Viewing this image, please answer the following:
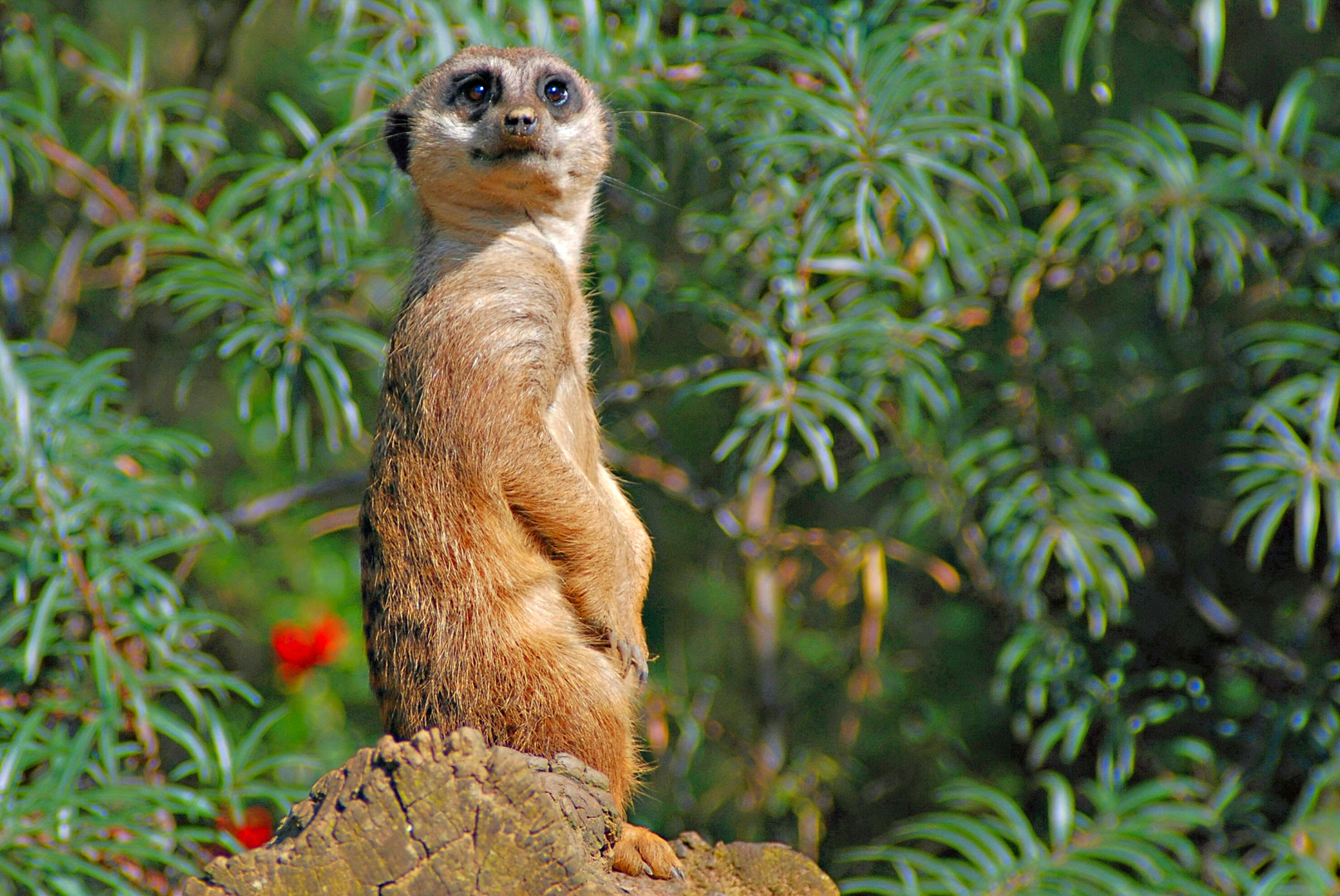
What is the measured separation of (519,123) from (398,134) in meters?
0.52

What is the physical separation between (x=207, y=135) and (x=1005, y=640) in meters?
3.19

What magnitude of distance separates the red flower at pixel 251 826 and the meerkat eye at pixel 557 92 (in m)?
1.94

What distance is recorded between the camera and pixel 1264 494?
3141mm

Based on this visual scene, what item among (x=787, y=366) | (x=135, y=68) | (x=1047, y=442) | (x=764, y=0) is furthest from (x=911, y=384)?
(x=135, y=68)

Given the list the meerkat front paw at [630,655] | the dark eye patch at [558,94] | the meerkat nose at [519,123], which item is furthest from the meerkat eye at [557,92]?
the meerkat front paw at [630,655]

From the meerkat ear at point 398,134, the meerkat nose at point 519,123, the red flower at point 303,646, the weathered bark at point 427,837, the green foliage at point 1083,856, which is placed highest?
the meerkat nose at point 519,123

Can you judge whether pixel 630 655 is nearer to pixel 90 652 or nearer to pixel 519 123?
pixel 519 123

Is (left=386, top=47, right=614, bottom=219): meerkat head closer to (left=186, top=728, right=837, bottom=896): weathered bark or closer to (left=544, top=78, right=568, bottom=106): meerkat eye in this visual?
(left=544, top=78, right=568, bottom=106): meerkat eye

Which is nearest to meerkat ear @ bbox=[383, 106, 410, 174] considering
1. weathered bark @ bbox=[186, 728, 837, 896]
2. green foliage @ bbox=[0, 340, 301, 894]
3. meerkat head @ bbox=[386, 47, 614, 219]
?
meerkat head @ bbox=[386, 47, 614, 219]

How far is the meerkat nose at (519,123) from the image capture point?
94.6 inches

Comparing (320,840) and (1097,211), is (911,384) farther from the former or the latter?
(320,840)

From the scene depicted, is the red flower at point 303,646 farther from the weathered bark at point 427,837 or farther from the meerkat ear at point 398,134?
the weathered bark at point 427,837

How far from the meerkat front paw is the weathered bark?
2.46ft

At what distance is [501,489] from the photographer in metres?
2.21
